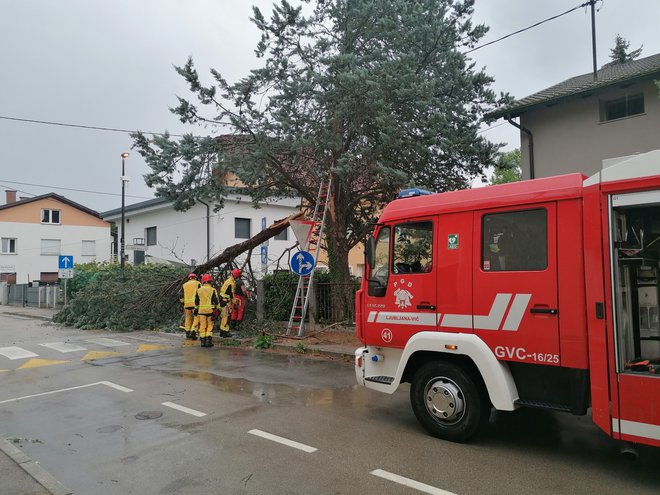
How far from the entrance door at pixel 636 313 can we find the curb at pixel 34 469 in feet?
15.3

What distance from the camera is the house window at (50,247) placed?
42594 mm

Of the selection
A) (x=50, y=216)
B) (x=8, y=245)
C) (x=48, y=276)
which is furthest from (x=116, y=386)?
(x=50, y=216)

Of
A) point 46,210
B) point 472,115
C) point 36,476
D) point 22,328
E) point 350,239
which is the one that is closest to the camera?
point 36,476

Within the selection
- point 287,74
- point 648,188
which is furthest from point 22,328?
point 648,188

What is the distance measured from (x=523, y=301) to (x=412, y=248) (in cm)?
151

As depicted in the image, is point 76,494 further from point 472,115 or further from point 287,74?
point 472,115

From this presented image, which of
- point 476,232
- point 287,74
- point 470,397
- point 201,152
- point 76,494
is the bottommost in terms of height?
point 76,494

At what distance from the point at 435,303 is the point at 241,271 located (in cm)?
1052

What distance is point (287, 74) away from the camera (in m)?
11.7

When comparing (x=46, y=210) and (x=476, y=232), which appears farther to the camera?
(x=46, y=210)

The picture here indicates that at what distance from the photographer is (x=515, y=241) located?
474cm

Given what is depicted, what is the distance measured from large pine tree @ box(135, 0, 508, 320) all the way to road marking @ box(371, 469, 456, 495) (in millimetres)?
7005

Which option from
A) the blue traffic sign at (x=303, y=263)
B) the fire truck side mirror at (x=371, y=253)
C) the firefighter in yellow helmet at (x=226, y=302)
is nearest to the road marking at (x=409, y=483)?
the fire truck side mirror at (x=371, y=253)

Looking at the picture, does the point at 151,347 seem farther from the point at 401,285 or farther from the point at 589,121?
the point at 589,121
